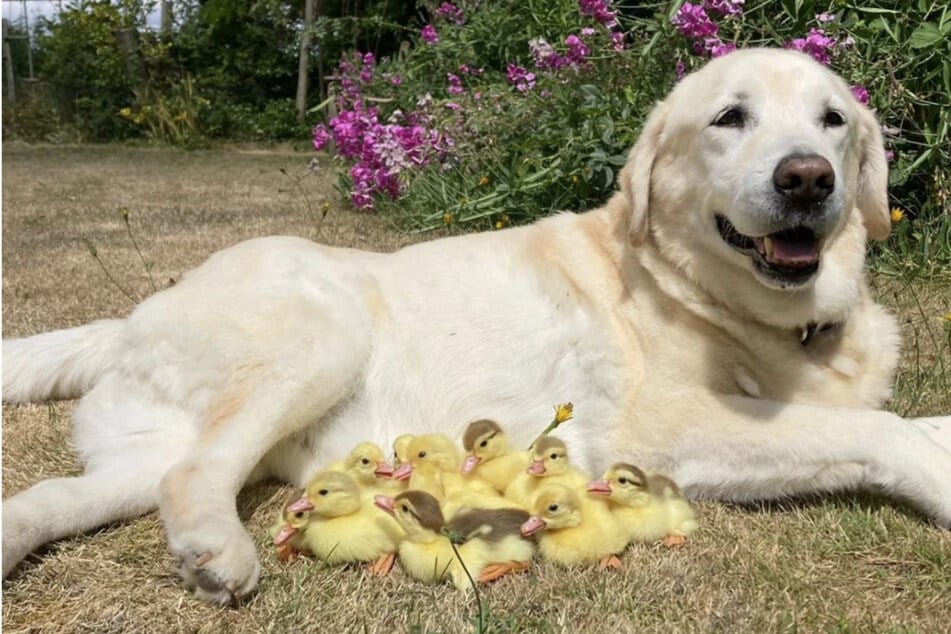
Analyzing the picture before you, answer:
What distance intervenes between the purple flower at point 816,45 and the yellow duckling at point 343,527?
299cm

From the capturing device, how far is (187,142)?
1631cm

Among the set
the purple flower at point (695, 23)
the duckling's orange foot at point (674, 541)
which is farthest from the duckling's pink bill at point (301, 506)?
the purple flower at point (695, 23)

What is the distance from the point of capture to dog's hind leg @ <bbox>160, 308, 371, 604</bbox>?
5.76 ft

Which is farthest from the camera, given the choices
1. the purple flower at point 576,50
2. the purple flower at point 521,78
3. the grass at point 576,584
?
the purple flower at point 521,78

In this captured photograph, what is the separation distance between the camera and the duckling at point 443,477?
6.49ft

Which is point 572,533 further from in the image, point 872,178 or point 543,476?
point 872,178

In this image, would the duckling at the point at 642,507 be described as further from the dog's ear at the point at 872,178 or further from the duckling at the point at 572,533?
the dog's ear at the point at 872,178

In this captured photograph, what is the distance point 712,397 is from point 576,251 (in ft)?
2.21

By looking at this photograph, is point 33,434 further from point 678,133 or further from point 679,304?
point 678,133

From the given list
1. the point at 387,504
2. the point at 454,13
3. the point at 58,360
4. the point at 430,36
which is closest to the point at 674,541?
the point at 387,504

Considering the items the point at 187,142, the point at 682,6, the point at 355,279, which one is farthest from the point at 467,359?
the point at 187,142

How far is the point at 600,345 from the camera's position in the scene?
7.88ft

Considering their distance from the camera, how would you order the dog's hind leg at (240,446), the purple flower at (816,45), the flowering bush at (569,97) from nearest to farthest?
the dog's hind leg at (240,446)
the purple flower at (816,45)
the flowering bush at (569,97)

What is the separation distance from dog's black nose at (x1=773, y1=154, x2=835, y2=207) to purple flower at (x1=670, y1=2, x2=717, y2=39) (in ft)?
6.76
